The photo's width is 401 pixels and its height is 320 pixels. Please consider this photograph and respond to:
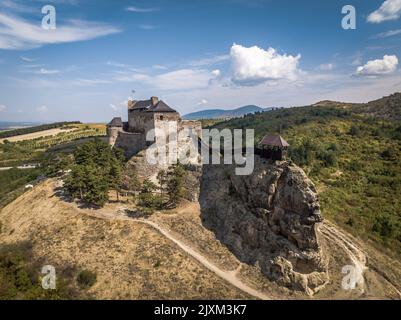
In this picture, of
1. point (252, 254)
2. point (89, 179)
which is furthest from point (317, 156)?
point (89, 179)

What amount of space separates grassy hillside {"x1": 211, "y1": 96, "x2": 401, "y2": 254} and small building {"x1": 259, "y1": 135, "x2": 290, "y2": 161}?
66.6 feet

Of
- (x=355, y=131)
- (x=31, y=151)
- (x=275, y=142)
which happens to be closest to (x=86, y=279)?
(x=275, y=142)

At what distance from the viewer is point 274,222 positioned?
131ft

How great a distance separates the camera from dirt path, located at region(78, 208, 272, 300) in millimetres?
35219

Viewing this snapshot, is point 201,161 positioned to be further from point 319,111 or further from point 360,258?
point 319,111

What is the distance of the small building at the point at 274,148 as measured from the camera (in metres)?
39.7

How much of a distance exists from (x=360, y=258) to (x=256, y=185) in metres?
17.3

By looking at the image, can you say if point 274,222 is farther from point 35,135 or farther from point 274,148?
point 35,135

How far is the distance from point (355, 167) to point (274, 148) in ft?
158

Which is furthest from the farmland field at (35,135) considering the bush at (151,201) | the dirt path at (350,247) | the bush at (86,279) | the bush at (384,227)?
the bush at (384,227)

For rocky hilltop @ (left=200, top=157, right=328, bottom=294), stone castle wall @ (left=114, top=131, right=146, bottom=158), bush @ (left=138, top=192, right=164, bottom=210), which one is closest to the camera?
rocky hilltop @ (left=200, top=157, right=328, bottom=294)

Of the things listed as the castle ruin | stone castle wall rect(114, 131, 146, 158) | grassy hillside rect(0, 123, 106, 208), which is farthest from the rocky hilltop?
grassy hillside rect(0, 123, 106, 208)

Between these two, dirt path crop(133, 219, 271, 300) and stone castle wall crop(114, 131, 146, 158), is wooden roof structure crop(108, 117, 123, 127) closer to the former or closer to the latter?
stone castle wall crop(114, 131, 146, 158)

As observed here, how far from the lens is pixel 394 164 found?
78688 mm
